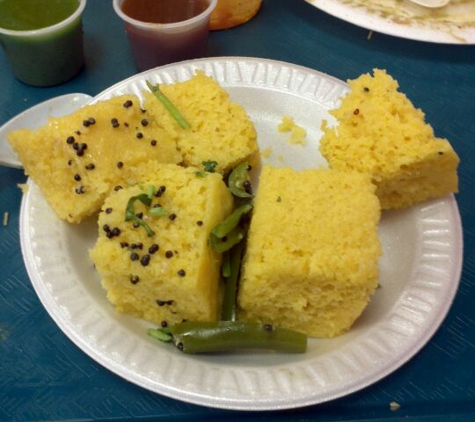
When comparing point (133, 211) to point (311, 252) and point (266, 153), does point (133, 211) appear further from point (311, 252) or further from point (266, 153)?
point (266, 153)

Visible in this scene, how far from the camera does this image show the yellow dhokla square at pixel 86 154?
1.65 m

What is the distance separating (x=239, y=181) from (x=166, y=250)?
1.33ft

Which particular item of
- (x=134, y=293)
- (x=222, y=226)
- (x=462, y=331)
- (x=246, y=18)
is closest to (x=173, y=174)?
(x=222, y=226)

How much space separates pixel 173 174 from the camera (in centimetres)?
160

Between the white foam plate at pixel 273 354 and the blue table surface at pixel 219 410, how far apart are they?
18cm

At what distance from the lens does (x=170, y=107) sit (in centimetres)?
179

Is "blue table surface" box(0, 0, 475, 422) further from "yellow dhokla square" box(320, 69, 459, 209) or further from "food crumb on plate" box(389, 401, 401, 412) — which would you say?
"yellow dhokla square" box(320, 69, 459, 209)

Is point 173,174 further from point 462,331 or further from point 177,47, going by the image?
point 462,331

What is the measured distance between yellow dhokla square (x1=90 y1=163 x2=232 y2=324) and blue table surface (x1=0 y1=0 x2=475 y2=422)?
28cm

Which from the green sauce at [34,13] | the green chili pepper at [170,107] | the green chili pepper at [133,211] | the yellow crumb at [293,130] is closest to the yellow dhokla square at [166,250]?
the green chili pepper at [133,211]

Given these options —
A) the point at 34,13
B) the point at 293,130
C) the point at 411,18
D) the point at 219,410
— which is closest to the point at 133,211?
the point at 219,410

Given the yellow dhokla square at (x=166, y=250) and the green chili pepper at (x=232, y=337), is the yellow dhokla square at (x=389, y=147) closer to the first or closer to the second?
the yellow dhokla square at (x=166, y=250)

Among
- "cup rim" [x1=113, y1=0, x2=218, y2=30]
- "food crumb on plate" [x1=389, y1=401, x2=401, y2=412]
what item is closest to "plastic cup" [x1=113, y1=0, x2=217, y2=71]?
"cup rim" [x1=113, y1=0, x2=218, y2=30]

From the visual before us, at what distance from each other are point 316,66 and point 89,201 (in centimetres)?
142
